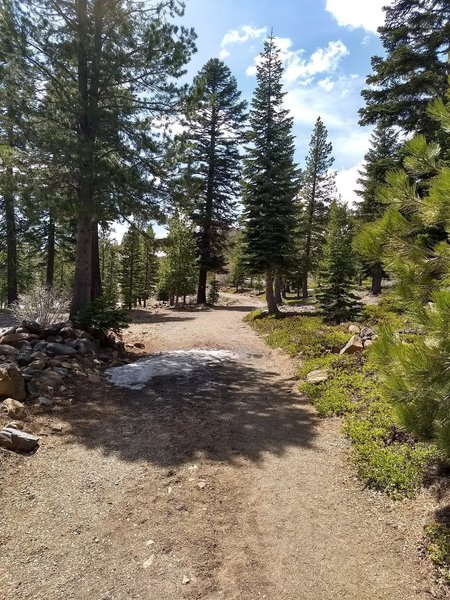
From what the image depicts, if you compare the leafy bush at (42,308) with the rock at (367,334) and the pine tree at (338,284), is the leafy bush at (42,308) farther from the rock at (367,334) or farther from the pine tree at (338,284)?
the pine tree at (338,284)

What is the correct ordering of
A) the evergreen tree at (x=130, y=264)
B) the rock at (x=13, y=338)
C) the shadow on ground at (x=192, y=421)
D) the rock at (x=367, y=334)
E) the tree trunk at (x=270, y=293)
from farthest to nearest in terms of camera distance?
1. the evergreen tree at (x=130, y=264)
2. the tree trunk at (x=270, y=293)
3. the rock at (x=367, y=334)
4. the rock at (x=13, y=338)
5. the shadow on ground at (x=192, y=421)

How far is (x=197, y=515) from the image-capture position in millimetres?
4168

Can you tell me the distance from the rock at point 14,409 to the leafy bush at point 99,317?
4967mm

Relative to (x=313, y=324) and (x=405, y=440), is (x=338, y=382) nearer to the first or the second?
(x=405, y=440)

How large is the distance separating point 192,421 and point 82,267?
715 cm

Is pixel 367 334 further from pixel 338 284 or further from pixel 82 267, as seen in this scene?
pixel 82 267

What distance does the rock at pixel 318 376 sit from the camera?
8.76 m

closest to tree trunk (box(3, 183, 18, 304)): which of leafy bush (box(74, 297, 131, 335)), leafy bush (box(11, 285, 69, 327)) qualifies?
leafy bush (box(11, 285, 69, 327))

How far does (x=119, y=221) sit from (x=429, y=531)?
1001cm

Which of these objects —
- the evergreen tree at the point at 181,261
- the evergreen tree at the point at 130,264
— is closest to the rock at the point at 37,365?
the evergreen tree at the point at 181,261

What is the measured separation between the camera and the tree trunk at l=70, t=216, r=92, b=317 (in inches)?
460

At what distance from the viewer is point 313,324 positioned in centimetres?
1573

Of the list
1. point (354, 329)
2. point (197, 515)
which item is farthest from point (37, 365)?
point (354, 329)

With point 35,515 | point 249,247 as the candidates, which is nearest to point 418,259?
point 35,515
